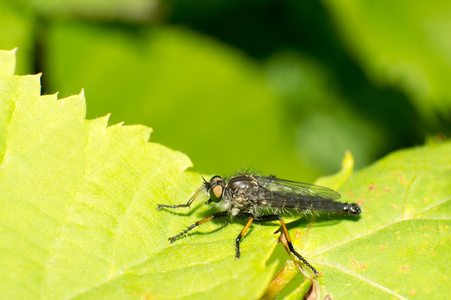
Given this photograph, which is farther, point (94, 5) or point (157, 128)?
point (94, 5)

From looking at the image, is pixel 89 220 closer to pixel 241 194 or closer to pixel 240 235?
pixel 240 235

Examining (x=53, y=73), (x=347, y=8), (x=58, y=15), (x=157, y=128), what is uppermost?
(x=347, y=8)

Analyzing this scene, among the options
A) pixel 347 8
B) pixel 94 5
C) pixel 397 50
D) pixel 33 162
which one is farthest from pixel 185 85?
pixel 33 162

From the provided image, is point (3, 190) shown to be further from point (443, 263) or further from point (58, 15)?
point (58, 15)

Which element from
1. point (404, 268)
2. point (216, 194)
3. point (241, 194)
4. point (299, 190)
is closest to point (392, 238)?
point (404, 268)

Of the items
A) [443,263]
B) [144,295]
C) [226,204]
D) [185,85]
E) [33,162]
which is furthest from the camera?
[185,85]

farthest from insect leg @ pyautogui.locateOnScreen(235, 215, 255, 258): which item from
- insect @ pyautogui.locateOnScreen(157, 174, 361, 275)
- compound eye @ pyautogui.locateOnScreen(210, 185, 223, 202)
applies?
compound eye @ pyautogui.locateOnScreen(210, 185, 223, 202)

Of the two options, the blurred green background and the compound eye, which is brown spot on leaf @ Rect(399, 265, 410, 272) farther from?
the blurred green background

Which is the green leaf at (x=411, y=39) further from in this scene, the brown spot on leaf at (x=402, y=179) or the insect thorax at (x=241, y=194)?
the insect thorax at (x=241, y=194)
